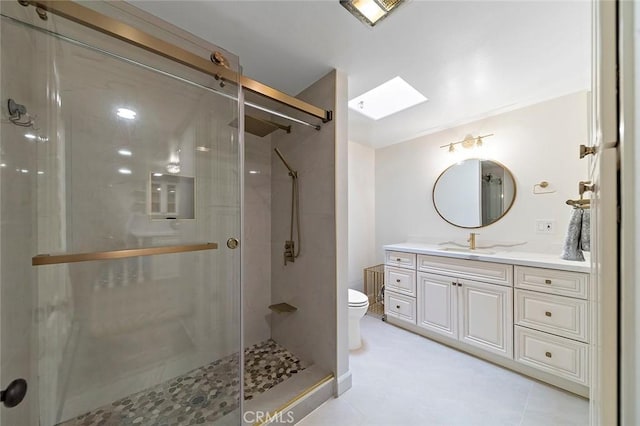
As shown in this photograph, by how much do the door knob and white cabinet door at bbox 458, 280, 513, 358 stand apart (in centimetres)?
260

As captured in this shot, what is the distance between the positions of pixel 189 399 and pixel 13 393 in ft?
3.04

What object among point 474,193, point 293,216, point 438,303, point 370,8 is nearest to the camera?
point 370,8

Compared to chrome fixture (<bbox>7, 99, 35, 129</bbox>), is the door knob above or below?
below

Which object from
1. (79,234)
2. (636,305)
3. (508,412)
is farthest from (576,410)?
(79,234)

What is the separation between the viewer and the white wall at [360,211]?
3109 millimetres

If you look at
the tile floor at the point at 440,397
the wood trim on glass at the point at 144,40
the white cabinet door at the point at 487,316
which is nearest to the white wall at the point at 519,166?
the white cabinet door at the point at 487,316

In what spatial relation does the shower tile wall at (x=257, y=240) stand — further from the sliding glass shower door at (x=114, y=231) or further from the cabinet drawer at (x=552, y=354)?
the cabinet drawer at (x=552, y=354)

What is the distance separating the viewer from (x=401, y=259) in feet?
8.14

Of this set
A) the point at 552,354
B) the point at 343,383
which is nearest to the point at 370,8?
the point at 343,383

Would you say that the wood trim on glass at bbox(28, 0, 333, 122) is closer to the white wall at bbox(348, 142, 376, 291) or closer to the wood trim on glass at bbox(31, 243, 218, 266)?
the wood trim on glass at bbox(31, 243, 218, 266)

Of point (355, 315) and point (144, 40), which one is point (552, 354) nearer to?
point (355, 315)

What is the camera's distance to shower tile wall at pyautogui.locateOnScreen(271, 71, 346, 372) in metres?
1.65

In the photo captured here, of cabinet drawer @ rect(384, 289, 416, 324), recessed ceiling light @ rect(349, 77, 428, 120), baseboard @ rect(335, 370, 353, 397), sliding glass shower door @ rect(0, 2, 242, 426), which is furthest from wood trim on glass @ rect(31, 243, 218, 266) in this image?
cabinet drawer @ rect(384, 289, 416, 324)

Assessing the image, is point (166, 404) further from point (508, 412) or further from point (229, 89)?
point (508, 412)
